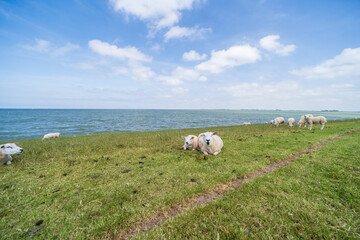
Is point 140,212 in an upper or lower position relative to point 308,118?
lower

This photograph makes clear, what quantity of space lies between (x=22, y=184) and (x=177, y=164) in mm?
6256

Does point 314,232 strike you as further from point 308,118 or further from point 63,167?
point 308,118

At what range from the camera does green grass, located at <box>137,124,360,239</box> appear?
2773mm

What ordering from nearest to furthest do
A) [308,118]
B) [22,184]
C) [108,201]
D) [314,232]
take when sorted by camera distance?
1. [314,232]
2. [108,201]
3. [22,184]
4. [308,118]

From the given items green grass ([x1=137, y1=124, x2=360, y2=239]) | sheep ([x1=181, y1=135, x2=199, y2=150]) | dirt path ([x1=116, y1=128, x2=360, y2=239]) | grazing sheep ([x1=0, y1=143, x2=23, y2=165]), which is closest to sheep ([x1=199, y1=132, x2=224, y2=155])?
sheep ([x1=181, y1=135, x2=199, y2=150])

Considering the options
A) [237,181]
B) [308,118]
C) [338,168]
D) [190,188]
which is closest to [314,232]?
[237,181]

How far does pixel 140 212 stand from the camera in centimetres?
354

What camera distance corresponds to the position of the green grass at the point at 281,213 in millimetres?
2773

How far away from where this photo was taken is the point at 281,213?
331cm

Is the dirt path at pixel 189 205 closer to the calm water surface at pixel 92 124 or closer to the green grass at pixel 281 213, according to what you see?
the green grass at pixel 281 213

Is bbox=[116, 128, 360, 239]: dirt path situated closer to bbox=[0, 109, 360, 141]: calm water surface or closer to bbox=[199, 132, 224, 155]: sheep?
bbox=[199, 132, 224, 155]: sheep

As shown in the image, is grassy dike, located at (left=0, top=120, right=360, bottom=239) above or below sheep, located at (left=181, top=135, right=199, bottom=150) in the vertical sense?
below

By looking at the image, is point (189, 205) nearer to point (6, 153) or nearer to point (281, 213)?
point (281, 213)

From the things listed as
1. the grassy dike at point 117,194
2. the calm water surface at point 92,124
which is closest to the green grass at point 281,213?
the grassy dike at point 117,194
